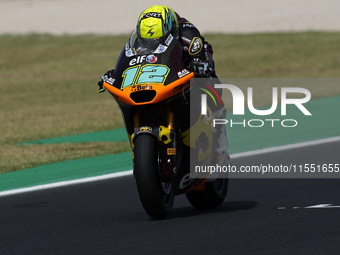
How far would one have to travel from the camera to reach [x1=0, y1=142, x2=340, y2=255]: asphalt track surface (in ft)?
20.2

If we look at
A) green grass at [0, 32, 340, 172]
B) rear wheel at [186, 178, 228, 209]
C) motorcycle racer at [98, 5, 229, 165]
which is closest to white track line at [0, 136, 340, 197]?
green grass at [0, 32, 340, 172]

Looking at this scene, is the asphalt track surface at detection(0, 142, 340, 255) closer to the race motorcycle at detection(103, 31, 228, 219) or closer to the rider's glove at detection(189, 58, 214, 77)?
the race motorcycle at detection(103, 31, 228, 219)

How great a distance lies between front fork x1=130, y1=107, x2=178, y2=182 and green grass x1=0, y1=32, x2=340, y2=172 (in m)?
4.74

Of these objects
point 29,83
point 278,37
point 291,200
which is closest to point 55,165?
point 291,200

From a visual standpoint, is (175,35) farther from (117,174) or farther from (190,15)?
(190,15)

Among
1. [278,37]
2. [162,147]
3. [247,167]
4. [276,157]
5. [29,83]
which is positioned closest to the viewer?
[162,147]

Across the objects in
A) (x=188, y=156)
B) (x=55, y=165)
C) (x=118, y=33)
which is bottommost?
(x=118, y=33)

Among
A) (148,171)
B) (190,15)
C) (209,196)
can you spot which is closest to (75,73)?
(190,15)

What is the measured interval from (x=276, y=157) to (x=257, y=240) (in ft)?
18.1

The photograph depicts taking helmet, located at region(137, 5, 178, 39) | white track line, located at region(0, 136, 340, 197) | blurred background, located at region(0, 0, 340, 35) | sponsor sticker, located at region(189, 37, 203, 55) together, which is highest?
helmet, located at region(137, 5, 178, 39)

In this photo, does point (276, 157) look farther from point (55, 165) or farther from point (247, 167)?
point (55, 165)

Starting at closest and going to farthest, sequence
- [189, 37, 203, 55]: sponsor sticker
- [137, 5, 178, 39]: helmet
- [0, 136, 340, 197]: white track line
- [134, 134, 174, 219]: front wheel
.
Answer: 1. [134, 134, 174, 219]: front wheel
2. [137, 5, 178, 39]: helmet
3. [189, 37, 203, 55]: sponsor sticker
4. [0, 136, 340, 197]: white track line

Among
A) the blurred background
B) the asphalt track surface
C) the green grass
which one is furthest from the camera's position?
the blurred background

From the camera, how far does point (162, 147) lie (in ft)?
23.0
